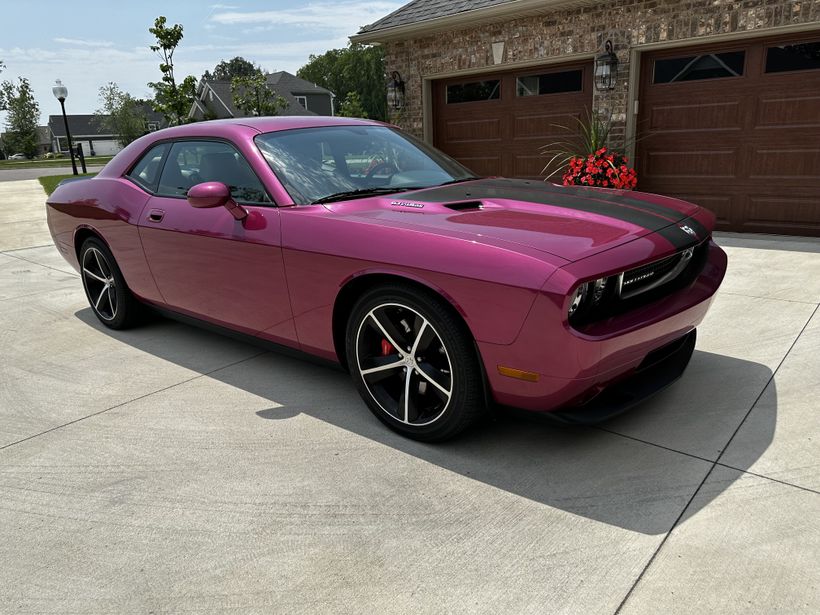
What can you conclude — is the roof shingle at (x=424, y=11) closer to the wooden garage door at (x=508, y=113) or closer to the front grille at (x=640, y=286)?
the wooden garage door at (x=508, y=113)

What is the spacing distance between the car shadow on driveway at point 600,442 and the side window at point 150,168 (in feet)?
4.74

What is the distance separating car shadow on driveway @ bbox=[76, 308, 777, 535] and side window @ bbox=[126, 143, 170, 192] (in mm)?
1444

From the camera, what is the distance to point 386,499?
2.59 metres

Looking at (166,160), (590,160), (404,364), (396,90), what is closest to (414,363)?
(404,364)

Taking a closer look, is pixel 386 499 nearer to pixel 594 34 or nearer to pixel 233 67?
pixel 594 34

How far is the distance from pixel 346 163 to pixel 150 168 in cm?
165

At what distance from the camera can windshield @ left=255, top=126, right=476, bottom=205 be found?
3434 mm

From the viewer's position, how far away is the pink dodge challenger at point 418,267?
2.50 metres

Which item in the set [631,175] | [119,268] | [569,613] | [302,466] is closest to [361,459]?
[302,466]

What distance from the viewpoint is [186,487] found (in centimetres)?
273

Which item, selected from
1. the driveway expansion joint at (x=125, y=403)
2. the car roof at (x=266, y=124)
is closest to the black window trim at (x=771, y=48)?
the car roof at (x=266, y=124)

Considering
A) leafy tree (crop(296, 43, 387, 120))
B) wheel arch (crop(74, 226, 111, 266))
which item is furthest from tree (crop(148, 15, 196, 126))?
leafy tree (crop(296, 43, 387, 120))

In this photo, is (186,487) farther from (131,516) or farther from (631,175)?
(631,175)

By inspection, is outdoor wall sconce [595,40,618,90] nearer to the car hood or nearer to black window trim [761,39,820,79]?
black window trim [761,39,820,79]
